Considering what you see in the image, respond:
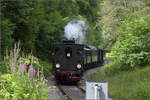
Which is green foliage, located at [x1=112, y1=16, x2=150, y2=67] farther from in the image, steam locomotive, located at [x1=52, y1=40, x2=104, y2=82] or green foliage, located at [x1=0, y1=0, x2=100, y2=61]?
green foliage, located at [x1=0, y1=0, x2=100, y2=61]

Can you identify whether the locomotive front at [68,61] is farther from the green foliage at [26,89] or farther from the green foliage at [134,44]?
the green foliage at [26,89]

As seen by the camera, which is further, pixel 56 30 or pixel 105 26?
pixel 56 30

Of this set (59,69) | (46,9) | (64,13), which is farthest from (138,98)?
(64,13)

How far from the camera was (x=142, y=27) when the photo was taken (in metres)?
17.3

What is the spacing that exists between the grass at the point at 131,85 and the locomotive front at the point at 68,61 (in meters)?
2.66

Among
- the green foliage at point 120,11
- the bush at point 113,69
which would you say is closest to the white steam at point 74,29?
the green foliage at point 120,11

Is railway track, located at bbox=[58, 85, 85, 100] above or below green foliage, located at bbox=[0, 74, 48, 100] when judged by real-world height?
below

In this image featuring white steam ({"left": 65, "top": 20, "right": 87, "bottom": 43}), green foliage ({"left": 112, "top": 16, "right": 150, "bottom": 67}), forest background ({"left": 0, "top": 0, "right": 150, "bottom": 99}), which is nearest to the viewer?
green foliage ({"left": 112, "top": 16, "right": 150, "bottom": 67})

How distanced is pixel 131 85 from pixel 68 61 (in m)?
6.01

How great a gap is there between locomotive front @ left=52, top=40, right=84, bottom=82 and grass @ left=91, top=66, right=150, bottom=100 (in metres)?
2.66

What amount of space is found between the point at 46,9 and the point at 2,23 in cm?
1662

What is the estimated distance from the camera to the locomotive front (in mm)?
19078

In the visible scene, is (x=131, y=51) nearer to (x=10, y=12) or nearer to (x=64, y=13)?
(x=10, y=12)

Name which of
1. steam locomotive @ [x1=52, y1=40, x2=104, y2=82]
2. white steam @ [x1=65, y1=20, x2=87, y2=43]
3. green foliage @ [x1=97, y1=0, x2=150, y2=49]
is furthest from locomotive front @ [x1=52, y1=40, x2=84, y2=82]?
white steam @ [x1=65, y1=20, x2=87, y2=43]
